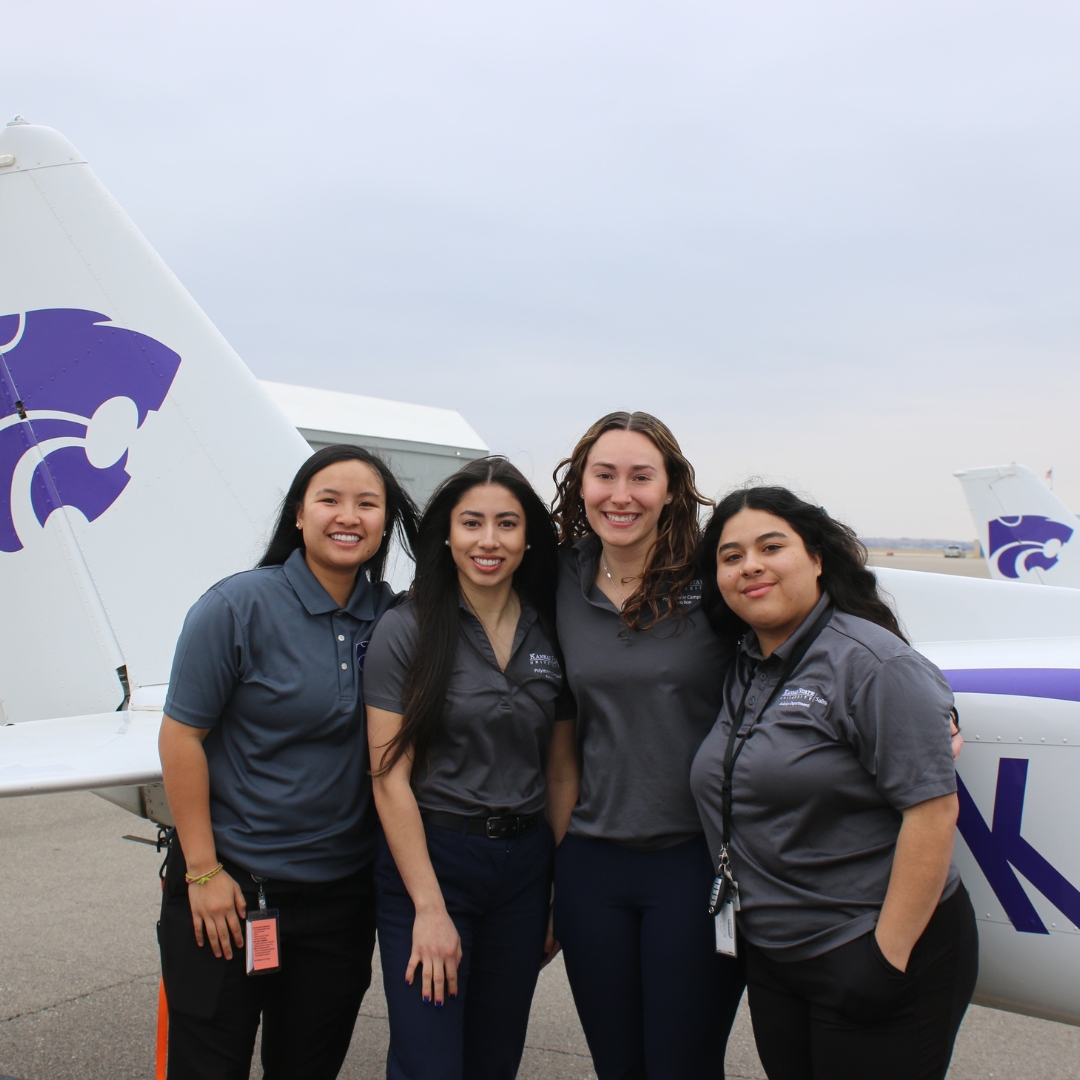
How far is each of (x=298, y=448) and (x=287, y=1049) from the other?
2.21 m

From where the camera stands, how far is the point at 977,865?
2.02m

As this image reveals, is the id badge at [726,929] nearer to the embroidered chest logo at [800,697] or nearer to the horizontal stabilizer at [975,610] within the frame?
the embroidered chest logo at [800,697]

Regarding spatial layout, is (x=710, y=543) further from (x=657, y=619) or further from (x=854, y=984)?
(x=854, y=984)

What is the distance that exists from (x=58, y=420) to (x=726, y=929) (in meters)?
2.80

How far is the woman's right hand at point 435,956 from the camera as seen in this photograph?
1.83 meters

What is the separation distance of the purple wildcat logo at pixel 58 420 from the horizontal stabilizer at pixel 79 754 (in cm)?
84

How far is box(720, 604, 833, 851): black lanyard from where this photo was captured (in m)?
1.72

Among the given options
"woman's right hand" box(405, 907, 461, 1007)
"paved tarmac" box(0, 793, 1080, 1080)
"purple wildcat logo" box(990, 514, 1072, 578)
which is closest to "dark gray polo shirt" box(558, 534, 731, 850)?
"woman's right hand" box(405, 907, 461, 1007)

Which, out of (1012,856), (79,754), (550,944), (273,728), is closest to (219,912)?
(273,728)

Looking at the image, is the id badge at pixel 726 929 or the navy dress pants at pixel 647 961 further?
the navy dress pants at pixel 647 961

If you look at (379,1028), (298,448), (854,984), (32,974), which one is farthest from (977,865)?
(32,974)

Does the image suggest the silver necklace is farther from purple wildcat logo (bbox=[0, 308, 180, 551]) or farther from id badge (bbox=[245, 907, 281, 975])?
purple wildcat logo (bbox=[0, 308, 180, 551])

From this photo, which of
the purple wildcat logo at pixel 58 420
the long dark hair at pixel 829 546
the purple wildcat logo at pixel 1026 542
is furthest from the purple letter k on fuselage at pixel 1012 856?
the purple wildcat logo at pixel 1026 542

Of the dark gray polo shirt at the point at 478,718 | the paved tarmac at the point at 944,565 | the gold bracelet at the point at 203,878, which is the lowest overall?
the paved tarmac at the point at 944,565
